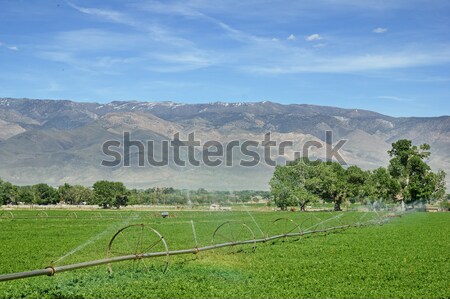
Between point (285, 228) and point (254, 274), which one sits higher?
point (254, 274)

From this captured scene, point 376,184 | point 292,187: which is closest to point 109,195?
point 292,187

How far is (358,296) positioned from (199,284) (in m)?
4.18

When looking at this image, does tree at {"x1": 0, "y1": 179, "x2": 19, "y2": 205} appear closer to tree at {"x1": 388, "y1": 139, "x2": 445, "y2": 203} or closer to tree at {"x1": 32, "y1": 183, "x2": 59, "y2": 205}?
tree at {"x1": 32, "y1": 183, "x2": 59, "y2": 205}

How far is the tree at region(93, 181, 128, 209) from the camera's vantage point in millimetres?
142625

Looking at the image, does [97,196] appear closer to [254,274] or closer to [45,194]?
[45,194]

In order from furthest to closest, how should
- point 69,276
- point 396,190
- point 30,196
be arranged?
point 30,196 → point 396,190 → point 69,276

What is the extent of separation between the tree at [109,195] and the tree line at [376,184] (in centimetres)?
4234

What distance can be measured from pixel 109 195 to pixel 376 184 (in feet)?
219

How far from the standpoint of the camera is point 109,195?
14350 cm

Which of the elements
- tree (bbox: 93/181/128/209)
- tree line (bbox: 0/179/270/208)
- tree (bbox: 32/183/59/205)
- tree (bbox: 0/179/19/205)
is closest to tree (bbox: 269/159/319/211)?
tree line (bbox: 0/179/270/208)

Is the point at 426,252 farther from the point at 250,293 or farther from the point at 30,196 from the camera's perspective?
the point at 30,196

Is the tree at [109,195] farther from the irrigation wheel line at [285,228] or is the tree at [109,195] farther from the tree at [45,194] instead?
the irrigation wheel line at [285,228]

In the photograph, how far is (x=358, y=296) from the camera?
44.3 ft

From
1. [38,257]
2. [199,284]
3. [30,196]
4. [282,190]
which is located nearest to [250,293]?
[199,284]
